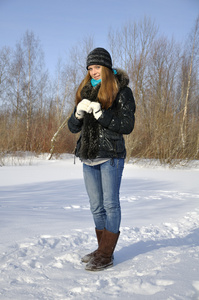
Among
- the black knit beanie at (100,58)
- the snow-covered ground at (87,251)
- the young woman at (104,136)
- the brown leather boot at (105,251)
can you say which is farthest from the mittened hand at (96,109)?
the snow-covered ground at (87,251)

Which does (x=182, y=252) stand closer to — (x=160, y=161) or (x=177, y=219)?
(x=177, y=219)

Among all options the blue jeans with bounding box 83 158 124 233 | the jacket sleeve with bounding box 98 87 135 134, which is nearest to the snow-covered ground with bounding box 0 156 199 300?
the blue jeans with bounding box 83 158 124 233

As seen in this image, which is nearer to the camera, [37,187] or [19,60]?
[37,187]

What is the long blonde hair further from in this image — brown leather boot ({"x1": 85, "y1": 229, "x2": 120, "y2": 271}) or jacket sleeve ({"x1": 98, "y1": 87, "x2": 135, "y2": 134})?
brown leather boot ({"x1": 85, "y1": 229, "x2": 120, "y2": 271})

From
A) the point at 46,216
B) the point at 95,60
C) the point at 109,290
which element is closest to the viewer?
the point at 109,290

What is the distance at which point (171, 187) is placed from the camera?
20.9 ft

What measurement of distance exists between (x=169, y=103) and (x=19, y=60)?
13908 mm

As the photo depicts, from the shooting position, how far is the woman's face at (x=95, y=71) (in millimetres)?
1987

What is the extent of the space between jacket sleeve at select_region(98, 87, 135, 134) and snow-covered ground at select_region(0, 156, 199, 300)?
104 cm

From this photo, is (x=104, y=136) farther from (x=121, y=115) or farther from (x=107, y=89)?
(x=107, y=89)

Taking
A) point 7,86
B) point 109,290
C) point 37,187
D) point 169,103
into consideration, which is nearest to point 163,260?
point 109,290

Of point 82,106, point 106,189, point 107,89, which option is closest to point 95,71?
point 107,89

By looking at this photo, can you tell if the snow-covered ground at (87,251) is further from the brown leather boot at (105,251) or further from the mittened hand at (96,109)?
the mittened hand at (96,109)

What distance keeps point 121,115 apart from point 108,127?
156 mm
